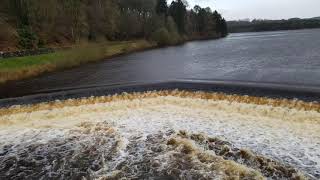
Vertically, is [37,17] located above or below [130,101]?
above

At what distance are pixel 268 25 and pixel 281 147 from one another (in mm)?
162021

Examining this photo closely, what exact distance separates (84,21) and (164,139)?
49594mm

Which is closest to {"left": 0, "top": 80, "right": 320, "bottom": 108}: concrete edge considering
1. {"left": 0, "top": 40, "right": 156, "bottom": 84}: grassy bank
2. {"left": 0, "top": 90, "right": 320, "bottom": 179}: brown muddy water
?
{"left": 0, "top": 90, "right": 320, "bottom": 179}: brown muddy water

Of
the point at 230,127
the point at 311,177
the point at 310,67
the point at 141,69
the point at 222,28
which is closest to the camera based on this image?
the point at 311,177

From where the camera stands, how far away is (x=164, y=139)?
46.0ft

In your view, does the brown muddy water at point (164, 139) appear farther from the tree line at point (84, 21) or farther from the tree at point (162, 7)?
the tree at point (162, 7)

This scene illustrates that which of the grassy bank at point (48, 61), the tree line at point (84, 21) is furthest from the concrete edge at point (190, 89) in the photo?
the tree line at point (84, 21)

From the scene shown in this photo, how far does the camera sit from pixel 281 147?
1268 centimetres

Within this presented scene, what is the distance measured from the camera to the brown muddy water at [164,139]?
37.6 ft

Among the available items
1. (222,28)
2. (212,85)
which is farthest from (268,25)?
(212,85)

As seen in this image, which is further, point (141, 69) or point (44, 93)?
point (141, 69)

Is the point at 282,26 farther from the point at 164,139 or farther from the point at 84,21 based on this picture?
the point at 164,139

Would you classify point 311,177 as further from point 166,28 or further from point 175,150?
point 166,28

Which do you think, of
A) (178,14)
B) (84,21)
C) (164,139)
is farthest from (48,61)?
(178,14)
